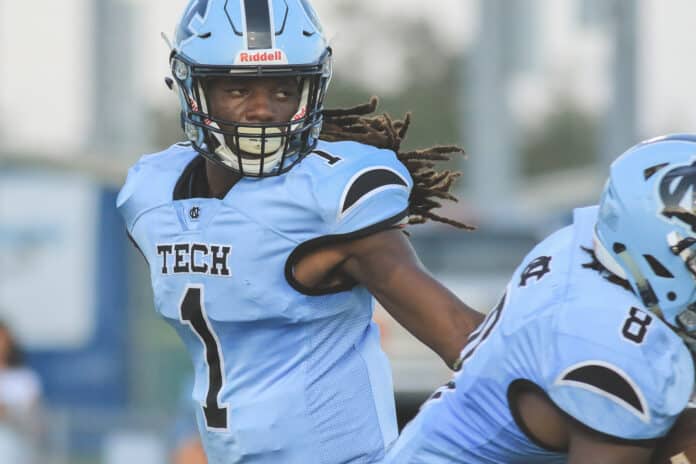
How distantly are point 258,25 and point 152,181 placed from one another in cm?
56

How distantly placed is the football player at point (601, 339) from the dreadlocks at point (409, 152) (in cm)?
83

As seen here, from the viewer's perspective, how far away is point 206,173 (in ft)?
13.3

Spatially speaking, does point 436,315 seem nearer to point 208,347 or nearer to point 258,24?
point 208,347

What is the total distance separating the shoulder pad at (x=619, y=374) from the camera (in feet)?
9.55

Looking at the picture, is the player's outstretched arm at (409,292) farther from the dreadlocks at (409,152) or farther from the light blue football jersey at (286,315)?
the dreadlocks at (409,152)

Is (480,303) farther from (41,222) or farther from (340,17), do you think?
(340,17)

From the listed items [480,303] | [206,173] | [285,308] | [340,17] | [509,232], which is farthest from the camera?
A: [340,17]

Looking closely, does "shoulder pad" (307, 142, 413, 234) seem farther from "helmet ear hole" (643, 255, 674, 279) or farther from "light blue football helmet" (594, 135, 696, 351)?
"helmet ear hole" (643, 255, 674, 279)

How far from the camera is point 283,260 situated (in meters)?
3.70

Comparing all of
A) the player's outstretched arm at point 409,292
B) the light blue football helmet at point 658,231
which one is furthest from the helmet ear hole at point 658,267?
the player's outstretched arm at point 409,292

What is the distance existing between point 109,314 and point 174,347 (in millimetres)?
724

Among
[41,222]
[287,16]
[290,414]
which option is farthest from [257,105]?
[41,222]

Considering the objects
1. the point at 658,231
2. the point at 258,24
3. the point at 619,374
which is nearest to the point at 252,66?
the point at 258,24

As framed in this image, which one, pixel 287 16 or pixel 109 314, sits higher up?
pixel 287 16
